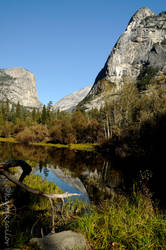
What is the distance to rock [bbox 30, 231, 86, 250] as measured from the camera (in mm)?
4062

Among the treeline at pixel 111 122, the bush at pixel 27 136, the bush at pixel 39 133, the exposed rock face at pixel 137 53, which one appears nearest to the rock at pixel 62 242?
the treeline at pixel 111 122

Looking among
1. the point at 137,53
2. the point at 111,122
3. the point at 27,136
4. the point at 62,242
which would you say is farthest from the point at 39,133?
the point at 137,53

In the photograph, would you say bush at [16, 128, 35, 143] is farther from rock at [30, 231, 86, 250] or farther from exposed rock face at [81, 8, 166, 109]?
exposed rock face at [81, 8, 166, 109]

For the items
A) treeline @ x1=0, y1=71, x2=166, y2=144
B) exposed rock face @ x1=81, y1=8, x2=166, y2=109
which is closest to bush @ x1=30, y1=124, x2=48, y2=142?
treeline @ x1=0, y1=71, x2=166, y2=144

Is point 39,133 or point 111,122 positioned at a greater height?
point 111,122

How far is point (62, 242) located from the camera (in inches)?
164

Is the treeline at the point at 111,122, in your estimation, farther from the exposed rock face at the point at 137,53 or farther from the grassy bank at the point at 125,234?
the exposed rock face at the point at 137,53

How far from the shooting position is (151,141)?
31.6 meters

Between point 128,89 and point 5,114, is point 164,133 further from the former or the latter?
point 5,114

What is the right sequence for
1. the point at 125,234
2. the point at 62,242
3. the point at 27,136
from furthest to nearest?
the point at 27,136 < the point at 125,234 < the point at 62,242

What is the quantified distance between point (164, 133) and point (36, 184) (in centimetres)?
2284

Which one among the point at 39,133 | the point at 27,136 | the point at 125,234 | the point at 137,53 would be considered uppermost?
the point at 137,53

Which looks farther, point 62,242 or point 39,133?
point 39,133

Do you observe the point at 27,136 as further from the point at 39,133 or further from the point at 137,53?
the point at 137,53
